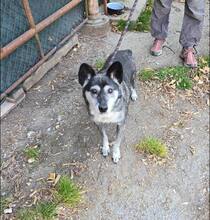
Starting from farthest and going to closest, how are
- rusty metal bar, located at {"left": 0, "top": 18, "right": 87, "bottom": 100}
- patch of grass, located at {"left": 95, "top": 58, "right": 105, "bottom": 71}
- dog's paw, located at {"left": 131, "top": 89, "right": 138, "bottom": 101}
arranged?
patch of grass, located at {"left": 95, "top": 58, "right": 105, "bottom": 71} → dog's paw, located at {"left": 131, "top": 89, "right": 138, "bottom": 101} → rusty metal bar, located at {"left": 0, "top": 18, "right": 87, "bottom": 100}

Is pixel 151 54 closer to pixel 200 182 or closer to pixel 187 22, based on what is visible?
pixel 187 22

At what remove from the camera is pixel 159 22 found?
4.70 meters

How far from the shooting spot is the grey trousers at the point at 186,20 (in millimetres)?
4367

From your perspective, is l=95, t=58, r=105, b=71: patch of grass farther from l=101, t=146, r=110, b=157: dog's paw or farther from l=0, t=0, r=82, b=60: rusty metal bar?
l=101, t=146, r=110, b=157: dog's paw

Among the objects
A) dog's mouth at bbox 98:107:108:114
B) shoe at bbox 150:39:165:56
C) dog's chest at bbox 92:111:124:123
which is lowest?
shoe at bbox 150:39:165:56

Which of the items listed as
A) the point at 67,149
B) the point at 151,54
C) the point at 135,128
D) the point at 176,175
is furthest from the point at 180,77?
the point at 67,149

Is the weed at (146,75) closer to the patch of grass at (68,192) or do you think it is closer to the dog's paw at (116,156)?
the dog's paw at (116,156)

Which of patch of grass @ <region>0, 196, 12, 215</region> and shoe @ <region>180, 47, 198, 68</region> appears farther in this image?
shoe @ <region>180, 47, 198, 68</region>

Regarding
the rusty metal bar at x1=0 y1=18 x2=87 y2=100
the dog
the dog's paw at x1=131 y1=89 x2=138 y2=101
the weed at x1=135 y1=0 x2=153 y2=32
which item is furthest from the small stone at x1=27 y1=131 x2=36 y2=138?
the weed at x1=135 y1=0 x2=153 y2=32

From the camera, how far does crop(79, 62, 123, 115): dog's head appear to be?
10.1 ft

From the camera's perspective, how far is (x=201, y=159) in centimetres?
379

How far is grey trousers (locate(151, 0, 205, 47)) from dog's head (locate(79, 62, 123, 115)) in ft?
5.80

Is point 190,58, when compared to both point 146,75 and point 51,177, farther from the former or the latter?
point 51,177

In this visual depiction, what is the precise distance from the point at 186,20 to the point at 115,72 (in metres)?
1.89
